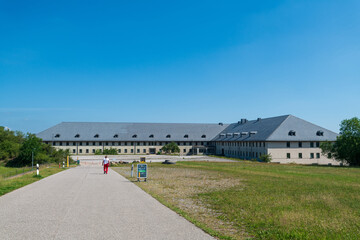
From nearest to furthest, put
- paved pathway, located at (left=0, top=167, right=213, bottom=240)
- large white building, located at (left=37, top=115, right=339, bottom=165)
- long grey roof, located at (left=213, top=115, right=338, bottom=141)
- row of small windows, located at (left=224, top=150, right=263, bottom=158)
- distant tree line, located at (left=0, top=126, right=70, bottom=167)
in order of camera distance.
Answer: paved pathway, located at (left=0, top=167, right=213, bottom=240)
distant tree line, located at (left=0, top=126, right=70, bottom=167)
long grey roof, located at (left=213, top=115, right=338, bottom=141)
large white building, located at (left=37, top=115, right=339, bottom=165)
row of small windows, located at (left=224, top=150, right=263, bottom=158)

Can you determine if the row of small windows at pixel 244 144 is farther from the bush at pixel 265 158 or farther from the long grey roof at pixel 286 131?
the bush at pixel 265 158

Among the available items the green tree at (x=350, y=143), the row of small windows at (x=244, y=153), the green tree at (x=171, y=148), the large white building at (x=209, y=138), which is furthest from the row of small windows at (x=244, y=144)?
the green tree at (x=350, y=143)

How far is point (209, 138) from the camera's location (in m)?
86.2

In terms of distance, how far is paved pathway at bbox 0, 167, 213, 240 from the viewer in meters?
7.43

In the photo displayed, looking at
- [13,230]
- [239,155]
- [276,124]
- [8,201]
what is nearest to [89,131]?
[239,155]

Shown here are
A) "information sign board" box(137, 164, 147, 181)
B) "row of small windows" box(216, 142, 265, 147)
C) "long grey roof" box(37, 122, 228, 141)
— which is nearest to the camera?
"information sign board" box(137, 164, 147, 181)

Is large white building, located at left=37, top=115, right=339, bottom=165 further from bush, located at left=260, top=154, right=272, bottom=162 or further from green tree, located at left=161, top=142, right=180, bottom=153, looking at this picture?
green tree, located at left=161, top=142, right=180, bottom=153

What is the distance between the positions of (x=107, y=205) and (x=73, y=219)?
2.35 m

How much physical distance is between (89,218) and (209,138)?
256ft

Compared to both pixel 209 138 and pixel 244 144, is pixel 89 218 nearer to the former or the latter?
pixel 244 144

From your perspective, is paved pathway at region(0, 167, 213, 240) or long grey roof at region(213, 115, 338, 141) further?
long grey roof at region(213, 115, 338, 141)

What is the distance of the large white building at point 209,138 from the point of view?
192 ft

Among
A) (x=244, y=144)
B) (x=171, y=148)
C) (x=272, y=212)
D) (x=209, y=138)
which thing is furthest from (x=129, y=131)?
(x=272, y=212)

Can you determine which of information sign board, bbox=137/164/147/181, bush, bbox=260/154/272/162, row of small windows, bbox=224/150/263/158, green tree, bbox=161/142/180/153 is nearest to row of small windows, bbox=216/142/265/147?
row of small windows, bbox=224/150/263/158
